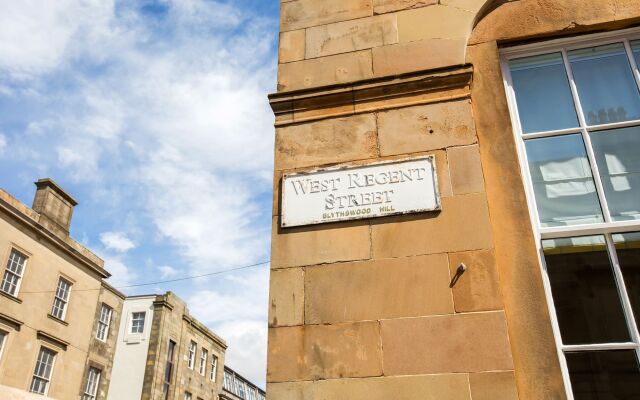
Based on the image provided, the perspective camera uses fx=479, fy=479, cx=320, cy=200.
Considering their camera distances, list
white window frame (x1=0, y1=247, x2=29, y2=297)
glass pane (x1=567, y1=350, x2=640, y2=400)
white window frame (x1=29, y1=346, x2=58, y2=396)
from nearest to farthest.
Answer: glass pane (x1=567, y1=350, x2=640, y2=400) < white window frame (x1=0, y1=247, x2=29, y2=297) < white window frame (x1=29, y1=346, x2=58, y2=396)

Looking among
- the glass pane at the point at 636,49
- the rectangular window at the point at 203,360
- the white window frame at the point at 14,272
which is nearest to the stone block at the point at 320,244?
the glass pane at the point at 636,49

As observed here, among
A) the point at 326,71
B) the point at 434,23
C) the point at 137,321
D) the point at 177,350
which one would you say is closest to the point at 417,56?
the point at 434,23

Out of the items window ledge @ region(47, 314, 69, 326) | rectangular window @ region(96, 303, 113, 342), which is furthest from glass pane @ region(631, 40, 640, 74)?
rectangular window @ region(96, 303, 113, 342)

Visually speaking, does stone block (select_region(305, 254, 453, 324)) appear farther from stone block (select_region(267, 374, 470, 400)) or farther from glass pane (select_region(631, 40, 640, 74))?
glass pane (select_region(631, 40, 640, 74))

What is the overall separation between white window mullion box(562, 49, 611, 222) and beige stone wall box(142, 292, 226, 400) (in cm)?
2649

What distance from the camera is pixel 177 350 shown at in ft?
94.1

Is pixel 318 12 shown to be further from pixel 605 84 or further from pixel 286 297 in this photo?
pixel 286 297

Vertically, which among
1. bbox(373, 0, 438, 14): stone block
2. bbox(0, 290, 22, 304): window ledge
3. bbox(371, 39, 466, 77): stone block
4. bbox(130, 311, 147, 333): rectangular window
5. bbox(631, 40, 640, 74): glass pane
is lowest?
bbox(631, 40, 640, 74): glass pane

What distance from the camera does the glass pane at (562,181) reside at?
3.64m

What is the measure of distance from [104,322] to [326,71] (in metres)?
22.5

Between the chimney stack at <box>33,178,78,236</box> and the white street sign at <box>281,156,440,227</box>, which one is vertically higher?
the chimney stack at <box>33,178,78,236</box>

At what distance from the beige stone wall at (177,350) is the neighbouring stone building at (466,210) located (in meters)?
25.3

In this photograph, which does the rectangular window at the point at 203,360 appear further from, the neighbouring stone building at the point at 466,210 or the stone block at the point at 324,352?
the stone block at the point at 324,352

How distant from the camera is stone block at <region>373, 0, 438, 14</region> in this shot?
4668mm
